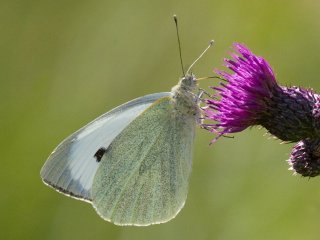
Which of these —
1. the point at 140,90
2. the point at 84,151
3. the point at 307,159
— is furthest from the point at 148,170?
the point at 140,90

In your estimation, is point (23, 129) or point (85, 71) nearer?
point (23, 129)

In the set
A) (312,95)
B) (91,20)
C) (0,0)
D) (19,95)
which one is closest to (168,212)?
(312,95)

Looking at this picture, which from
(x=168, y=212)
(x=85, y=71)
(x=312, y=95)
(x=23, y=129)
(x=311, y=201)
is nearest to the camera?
(x=312, y=95)

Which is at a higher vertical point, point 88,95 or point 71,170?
point 88,95

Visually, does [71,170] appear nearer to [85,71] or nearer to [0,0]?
[85,71]

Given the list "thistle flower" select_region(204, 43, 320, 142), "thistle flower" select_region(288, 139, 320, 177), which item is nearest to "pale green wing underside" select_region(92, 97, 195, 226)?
"thistle flower" select_region(204, 43, 320, 142)

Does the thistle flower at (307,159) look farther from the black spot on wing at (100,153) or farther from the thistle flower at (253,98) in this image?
the black spot on wing at (100,153)

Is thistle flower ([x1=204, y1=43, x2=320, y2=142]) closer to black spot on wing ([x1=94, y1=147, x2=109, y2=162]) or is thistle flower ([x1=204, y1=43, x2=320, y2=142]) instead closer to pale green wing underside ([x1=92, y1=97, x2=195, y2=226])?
pale green wing underside ([x1=92, y1=97, x2=195, y2=226])

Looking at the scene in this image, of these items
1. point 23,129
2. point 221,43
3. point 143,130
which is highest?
point 221,43

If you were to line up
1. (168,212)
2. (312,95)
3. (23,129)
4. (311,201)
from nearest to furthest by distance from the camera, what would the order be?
(312,95) < (168,212) < (311,201) < (23,129)
